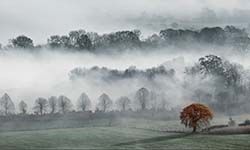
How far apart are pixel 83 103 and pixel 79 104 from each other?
1.38 metres

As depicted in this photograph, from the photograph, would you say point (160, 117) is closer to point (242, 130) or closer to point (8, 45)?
point (242, 130)

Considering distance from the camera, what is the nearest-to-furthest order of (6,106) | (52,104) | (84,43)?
1. (6,106)
2. (52,104)
3. (84,43)

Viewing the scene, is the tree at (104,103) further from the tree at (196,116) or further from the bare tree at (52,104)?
the tree at (196,116)

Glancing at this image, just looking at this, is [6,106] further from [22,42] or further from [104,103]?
[22,42]

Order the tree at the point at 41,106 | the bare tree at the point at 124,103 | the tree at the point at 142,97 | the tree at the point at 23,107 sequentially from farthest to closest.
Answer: the tree at the point at 142,97 < the bare tree at the point at 124,103 < the tree at the point at 23,107 < the tree at the point at 41,106

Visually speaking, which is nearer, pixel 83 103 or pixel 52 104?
pixel 52 104

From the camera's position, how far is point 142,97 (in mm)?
128250

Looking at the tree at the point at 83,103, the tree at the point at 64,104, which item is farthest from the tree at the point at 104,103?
the tree at the point at 64,104

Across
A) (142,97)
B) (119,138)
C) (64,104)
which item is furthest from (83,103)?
(119,138)

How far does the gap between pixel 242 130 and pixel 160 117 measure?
2772 centimetres

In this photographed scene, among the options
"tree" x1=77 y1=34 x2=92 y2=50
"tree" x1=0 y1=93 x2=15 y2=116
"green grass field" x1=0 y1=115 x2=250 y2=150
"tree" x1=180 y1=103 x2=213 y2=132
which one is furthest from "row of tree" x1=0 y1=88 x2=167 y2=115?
"tree" x1=77 y1=34 x2=92 y2=50

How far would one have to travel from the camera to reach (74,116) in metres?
116

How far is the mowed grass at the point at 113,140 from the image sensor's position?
81.4m

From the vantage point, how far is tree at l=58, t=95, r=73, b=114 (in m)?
121
